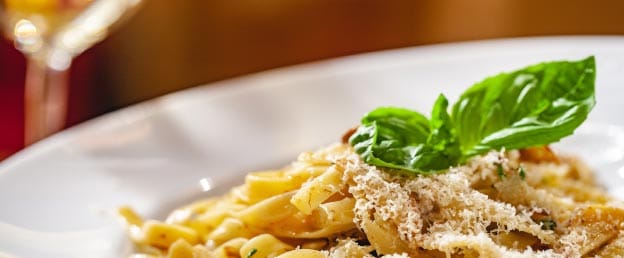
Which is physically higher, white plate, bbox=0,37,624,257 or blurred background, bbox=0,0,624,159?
blurred background, bbox=0,0,624,159

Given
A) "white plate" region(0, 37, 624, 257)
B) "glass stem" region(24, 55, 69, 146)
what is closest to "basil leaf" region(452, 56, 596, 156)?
"white plate" region(0, 37, 624, 257)

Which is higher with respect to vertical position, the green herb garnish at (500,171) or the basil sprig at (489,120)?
the basil sprig at (489,120)

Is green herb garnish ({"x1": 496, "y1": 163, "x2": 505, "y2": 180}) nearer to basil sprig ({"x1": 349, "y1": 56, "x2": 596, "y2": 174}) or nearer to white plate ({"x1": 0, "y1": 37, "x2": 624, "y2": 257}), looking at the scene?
basil sprig ({"x1": 349, "y1": 56, "x2": 596, "y2": 174})

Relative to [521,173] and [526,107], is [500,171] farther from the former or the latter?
[526,107]

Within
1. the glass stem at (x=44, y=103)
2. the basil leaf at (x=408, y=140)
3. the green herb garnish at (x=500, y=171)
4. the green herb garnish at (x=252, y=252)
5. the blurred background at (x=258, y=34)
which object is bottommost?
the green herb garnish at (x=252, y=252)

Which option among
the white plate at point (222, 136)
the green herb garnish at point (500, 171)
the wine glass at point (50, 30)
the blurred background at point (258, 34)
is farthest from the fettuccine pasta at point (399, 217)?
the blurred background at point (258, 34)

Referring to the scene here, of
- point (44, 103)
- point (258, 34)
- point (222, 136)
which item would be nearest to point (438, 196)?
point (222, 136)

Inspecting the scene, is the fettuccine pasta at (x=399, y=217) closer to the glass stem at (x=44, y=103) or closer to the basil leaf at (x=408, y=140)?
the basil leaf at (x=408, y=140)
